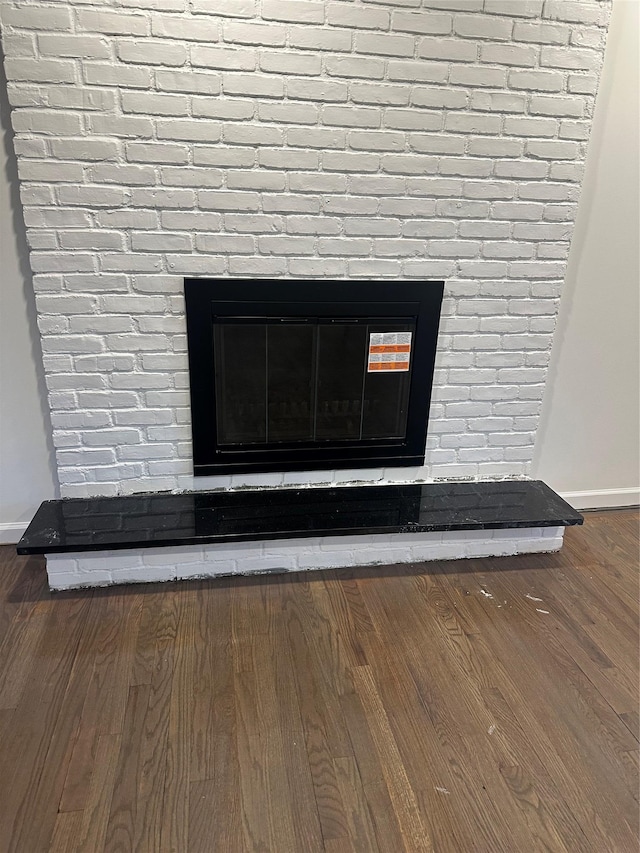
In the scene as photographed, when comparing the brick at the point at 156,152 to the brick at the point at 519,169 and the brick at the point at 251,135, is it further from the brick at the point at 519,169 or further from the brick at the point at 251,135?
the brick at the point at 519,169

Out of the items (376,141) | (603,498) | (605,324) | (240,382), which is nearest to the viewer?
(376,141)

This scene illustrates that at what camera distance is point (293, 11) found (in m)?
1.74

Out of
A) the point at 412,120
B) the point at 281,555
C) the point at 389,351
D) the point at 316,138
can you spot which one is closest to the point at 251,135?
the point at 316,138

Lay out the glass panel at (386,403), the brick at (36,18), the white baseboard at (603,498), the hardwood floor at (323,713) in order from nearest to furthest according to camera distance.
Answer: the hardwood floor at (323,713)
the brick at (36,18)
the glass panel at (386,403)
the white baseboard at (603,498)

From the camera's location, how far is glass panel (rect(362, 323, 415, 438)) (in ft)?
7.29

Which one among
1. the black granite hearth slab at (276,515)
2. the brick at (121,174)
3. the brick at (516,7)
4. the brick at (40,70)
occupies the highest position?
the brick at (516,7)

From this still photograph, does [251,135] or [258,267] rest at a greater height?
[251,135]

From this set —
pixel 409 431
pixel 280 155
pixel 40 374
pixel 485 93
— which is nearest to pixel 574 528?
pixel 409 431

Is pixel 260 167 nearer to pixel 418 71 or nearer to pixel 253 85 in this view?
pixel 253 85

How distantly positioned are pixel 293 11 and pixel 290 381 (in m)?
1.14

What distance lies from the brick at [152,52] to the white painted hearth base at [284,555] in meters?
1.52

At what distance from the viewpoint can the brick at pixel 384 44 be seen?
70.7 inches

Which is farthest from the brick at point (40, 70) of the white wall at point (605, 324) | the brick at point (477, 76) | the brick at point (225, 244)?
the white wall at point (605, 324)

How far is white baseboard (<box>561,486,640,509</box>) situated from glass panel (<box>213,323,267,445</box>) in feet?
4.80
